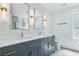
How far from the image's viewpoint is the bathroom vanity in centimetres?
165

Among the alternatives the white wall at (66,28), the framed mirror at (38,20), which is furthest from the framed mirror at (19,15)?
the white wall at (66,28)

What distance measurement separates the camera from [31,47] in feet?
7.72

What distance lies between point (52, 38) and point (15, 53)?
187 cm

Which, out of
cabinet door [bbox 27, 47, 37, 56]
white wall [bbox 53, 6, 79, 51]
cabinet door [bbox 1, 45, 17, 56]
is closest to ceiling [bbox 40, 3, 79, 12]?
white wall [bbox 53, 6, 79, 51]

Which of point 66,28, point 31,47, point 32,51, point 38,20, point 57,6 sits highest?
point 57,6

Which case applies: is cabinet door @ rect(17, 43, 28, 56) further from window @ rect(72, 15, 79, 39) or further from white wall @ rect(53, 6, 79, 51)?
window @ rect(72, 15, 79, 39)

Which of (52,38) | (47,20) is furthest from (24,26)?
(52,38)

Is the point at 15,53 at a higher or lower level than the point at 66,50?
higher

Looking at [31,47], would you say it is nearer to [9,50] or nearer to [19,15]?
[9,50]

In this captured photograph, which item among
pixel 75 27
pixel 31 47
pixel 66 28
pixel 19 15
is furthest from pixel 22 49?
pixel 75 27

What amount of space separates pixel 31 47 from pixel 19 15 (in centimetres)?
98

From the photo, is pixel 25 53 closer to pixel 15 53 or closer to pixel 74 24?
pixel 15 53

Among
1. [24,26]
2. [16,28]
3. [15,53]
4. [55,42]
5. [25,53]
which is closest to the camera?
[15,53]

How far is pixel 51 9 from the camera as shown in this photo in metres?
3.20
